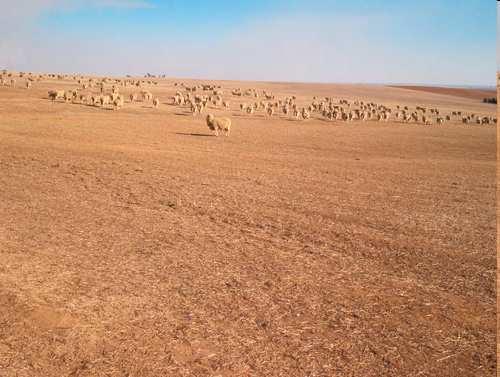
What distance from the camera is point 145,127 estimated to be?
29.5 metres

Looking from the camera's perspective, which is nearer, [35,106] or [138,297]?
[138,297]

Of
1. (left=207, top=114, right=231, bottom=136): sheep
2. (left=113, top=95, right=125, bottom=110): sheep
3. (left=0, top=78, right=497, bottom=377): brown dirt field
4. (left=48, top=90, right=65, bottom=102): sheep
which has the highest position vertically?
(left=48, top=90, right=65, bottom=102): sheep

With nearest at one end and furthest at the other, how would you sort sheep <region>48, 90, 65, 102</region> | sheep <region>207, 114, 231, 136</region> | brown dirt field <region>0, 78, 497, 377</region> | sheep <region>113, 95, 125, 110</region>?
brown dirt field <region>0, 78, 497, 377</region>
sheep <region>207, 114, 231, 136</region>
sheep <region>113, 95, 125, 110</region>
sheep <region>48, 90, 65, 102</region>

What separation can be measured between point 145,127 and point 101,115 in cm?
760

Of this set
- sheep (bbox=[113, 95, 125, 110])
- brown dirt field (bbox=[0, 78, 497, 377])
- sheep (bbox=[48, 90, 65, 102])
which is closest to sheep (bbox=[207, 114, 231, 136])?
brown dirt field (bbox=[0, 78, 497, 377])

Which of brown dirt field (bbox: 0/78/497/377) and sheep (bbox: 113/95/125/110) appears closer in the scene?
brown dirt field (bbox: 0/78/497/377)

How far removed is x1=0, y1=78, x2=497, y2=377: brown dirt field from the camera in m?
5.35

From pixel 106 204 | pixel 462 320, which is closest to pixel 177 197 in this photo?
pixel 106 204

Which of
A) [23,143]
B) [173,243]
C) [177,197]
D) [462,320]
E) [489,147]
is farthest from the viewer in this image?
[489,147]

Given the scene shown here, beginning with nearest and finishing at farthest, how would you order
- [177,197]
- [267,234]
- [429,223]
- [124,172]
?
[267,234] < [429,223] < [177,197] < [124,172]

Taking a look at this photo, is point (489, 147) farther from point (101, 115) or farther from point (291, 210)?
point (101, 115)

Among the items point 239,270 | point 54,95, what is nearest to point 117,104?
point 54,95

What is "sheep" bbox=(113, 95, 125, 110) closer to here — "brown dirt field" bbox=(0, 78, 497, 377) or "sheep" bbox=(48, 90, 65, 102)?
"sheep" bbox=(48, 90, 65, 102)

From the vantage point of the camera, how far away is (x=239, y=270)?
7715 mm
